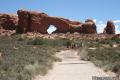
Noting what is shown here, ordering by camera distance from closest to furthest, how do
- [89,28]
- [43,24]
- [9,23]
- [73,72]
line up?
1. [73,72]
2. [43,24]
3. [89,28]
4. [9,23]

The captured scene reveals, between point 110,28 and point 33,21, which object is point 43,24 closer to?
point 33,21

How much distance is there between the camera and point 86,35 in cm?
8606

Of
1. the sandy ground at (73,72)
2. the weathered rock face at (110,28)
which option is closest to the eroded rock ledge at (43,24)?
the weathered rock face at (110,28)

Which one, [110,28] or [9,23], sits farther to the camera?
[9,23]

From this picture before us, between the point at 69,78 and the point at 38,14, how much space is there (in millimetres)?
70434

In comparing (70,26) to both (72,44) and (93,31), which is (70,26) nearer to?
(93,31)

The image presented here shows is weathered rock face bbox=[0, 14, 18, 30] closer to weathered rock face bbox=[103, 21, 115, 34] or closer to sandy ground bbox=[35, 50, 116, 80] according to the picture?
weathered rock face bbox=[103, 21, 115, 34]

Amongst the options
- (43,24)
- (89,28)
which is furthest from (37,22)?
(89,28)

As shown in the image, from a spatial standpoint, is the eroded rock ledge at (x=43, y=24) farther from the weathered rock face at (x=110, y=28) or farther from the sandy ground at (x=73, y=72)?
the sandy ground at (x=73, y=72)

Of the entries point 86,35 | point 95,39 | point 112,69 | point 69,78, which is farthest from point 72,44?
point 69,78

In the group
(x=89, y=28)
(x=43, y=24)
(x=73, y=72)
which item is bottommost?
(x=73, y=72)

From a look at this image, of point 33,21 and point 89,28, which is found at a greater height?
point 33,21

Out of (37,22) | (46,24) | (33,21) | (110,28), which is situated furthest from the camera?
(110,28)

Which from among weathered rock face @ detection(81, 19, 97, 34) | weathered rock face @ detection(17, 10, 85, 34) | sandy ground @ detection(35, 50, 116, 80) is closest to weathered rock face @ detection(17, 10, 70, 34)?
weathered rock face @ detection(17, 10, 85, 34)
